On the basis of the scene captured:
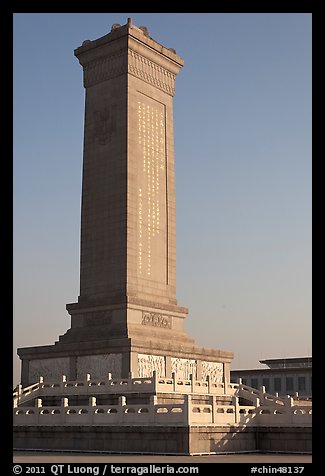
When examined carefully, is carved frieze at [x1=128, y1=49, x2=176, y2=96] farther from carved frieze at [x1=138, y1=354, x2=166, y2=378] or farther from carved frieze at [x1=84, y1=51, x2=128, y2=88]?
carved frieze at [x1=138, y1=354, x2=166, y2=378]

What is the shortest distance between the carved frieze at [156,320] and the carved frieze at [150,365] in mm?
2779

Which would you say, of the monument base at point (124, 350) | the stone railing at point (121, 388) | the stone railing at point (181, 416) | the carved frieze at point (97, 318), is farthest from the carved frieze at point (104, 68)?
the stone railing at point (181, 416)

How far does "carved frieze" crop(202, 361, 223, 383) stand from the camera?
4643cm

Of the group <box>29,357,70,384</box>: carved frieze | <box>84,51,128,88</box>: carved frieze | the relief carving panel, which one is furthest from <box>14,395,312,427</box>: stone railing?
<box>84,51,128,88</box>: carved frieze

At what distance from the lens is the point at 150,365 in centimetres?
4244

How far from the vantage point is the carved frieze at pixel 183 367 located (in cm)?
4431

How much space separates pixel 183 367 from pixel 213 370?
117 inches

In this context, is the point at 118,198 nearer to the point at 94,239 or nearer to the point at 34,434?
the point at 94,239

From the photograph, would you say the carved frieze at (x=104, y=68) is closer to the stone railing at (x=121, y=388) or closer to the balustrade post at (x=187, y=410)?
the stone railing at (x=121, y=388)

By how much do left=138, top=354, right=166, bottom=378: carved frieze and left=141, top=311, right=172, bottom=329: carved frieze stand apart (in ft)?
9.12

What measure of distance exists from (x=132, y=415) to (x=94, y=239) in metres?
21.8

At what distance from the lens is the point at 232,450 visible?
26641mm

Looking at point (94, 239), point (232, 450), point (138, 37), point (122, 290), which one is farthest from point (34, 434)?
point (138, 37)

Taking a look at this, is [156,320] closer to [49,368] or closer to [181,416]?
Answer: [49,368]
